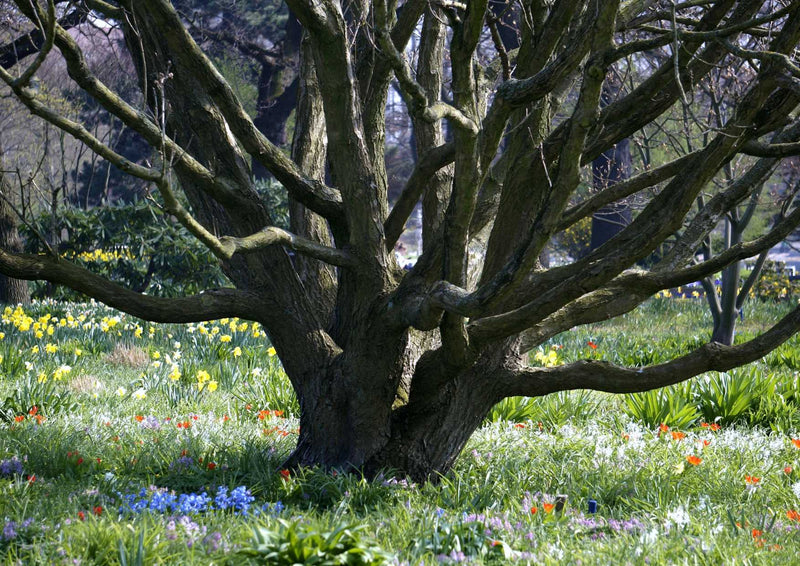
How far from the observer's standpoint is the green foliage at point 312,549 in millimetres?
2371

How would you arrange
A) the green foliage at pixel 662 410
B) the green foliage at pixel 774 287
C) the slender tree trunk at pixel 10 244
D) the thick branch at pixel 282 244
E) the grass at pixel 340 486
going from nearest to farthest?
the grass at pixel 340 486, the thick branch at pixel 282 244, the green foliage at pixel 662 410, the slender tree trunk at pixel 10 244, the green foliage at pixel 774 287

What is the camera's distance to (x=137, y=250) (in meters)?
12.3

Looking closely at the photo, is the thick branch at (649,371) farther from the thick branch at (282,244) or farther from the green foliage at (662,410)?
the green foliage at (662,410)

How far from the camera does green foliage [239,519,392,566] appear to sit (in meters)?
2.37

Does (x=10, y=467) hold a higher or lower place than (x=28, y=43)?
lower

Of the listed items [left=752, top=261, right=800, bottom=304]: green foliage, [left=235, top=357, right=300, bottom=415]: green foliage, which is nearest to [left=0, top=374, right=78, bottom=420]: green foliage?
[left=235, top=357, right=300, bottom=415]: green foliage

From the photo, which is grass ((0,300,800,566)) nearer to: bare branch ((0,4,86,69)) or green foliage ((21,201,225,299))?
bare branch ((0,4,86,69))

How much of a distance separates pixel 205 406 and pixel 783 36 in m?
4.12

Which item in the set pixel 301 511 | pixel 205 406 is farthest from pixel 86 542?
pixel 205 406

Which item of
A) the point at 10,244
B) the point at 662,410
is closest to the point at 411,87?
the point at 662,410

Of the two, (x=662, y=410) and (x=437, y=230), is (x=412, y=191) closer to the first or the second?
(x=437, y=230)

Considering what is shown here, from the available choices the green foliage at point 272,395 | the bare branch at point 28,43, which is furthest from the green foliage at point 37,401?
the bare branch at point 28,43

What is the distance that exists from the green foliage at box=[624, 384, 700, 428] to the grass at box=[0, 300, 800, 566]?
0.05m

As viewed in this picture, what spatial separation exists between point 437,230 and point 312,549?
177 centimetres
